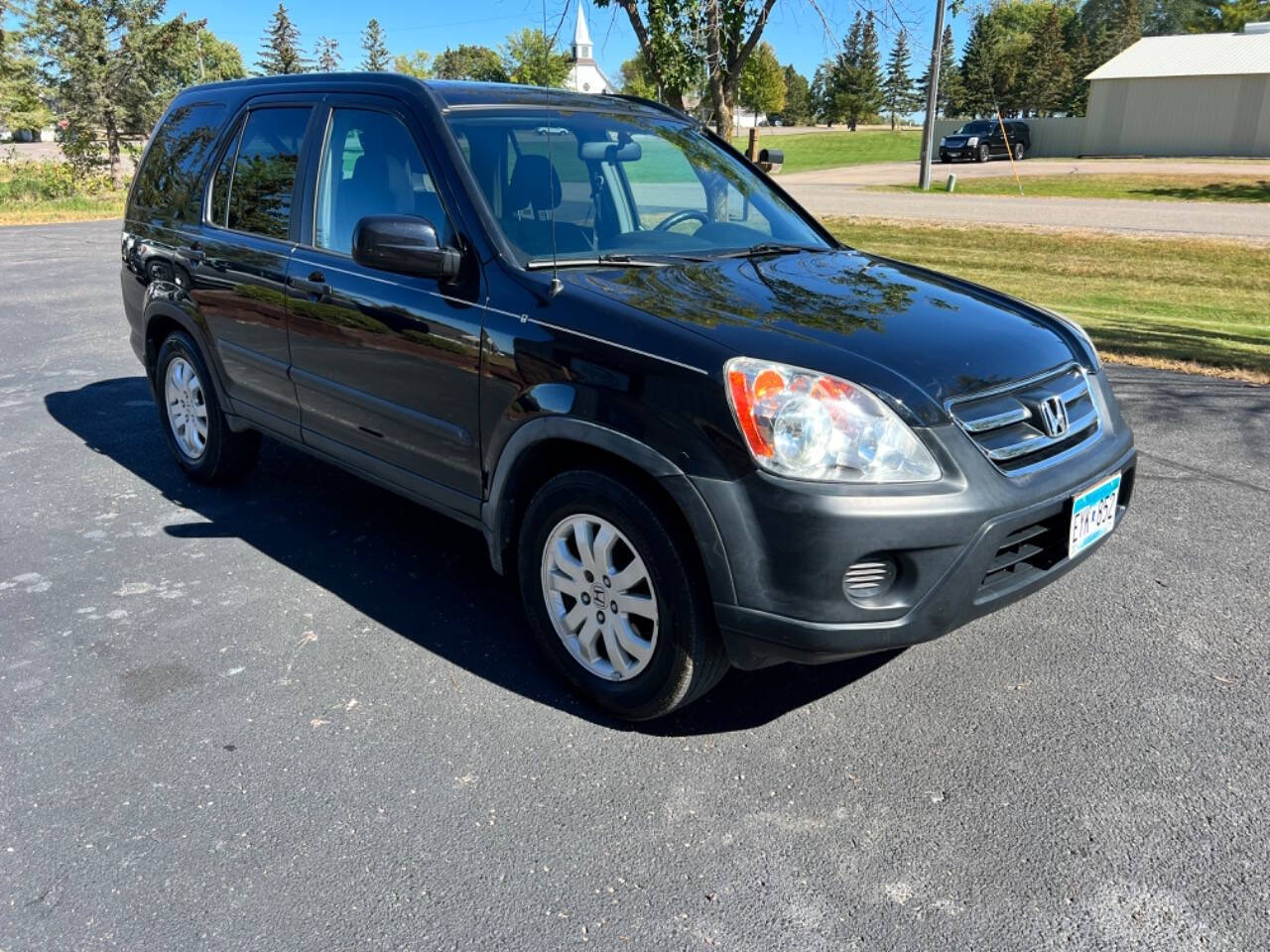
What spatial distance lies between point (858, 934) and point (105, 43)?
39386 mm

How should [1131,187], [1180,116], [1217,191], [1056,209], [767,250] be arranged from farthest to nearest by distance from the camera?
[1180,116]
[1131,187]
[1217,191]
[1056,209]
[767,250]

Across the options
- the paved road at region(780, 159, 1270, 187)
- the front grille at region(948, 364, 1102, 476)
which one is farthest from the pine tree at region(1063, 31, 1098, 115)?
the front grille at region(948, 364, 1102, 476)

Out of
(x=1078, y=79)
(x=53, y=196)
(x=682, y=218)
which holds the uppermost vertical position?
(x=1078, y=79)

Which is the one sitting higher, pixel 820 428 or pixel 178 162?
pixel 178 162

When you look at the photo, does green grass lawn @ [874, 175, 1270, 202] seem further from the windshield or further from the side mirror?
the side mirror

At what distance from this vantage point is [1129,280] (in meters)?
13.3

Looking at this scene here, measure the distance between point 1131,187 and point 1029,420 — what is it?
29425 mm

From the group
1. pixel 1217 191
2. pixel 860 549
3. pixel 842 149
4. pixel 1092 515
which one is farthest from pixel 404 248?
pixel 842 149

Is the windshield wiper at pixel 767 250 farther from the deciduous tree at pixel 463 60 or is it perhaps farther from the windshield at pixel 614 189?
the deciduous tree at pixel 463 60

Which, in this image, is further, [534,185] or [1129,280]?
[1129,280]

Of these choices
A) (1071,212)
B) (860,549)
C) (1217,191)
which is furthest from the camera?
(1217,191)

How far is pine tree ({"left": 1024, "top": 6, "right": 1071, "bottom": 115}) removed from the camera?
70000 mm

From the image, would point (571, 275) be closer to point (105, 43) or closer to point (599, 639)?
point (599, 639)

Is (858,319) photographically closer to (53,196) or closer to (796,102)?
(53,196)
